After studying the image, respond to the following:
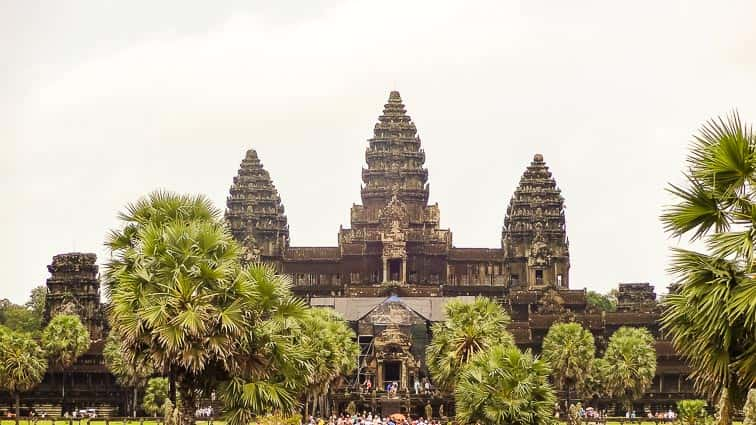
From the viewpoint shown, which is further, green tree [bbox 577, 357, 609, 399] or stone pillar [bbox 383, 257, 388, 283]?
stone pillar [bbox 383, 257, 388, 283]

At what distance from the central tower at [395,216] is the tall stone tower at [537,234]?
6.86 m

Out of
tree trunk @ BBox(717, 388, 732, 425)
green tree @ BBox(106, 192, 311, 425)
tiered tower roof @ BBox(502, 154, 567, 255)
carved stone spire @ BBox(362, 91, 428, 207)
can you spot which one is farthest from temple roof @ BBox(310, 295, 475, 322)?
tree trunk @ BBox(717, 388, 732, 425)

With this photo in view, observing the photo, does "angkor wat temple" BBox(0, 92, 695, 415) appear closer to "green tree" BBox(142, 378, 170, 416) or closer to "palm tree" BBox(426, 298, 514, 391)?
"green tree" BBox(142, 378, 170, 416)

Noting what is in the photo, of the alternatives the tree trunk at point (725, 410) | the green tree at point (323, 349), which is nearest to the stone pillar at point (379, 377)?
the green tree at point (323, 349)

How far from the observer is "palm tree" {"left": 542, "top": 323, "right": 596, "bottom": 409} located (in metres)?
87.1

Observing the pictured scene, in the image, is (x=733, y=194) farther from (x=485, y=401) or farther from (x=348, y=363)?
(x=348, y=363)

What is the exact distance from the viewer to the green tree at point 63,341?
9362 cm

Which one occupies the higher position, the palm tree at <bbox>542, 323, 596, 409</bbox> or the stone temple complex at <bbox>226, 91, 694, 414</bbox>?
the stone temple complex at <bbox>226, 91, 694, 414</bbox>

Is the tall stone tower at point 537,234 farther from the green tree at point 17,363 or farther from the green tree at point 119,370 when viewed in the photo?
the green tree at point 17,363

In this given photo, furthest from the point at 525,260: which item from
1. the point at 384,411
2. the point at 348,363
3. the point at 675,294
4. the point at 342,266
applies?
the point at 675,294

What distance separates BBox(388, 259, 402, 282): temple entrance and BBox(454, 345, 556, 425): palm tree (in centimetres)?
8442

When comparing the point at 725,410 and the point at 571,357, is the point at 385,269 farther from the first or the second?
the point at 725,410

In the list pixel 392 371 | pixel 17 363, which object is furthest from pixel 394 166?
pixel 17 363

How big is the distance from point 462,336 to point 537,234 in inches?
2843
